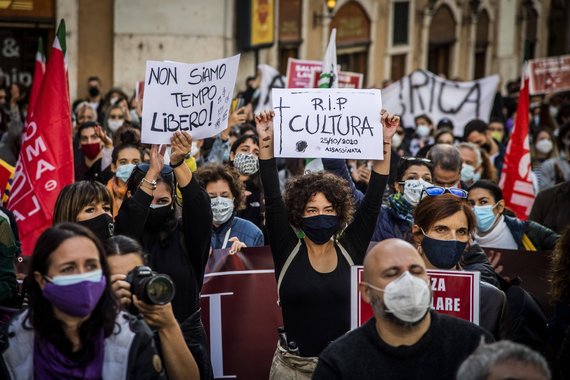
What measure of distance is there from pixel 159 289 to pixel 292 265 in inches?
44.5

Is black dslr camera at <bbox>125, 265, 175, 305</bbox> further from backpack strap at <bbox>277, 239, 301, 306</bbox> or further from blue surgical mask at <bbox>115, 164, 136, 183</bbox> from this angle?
blue surgical mask at <bbox>115, 164, 136, 183</bbox>

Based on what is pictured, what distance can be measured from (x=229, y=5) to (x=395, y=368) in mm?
15249

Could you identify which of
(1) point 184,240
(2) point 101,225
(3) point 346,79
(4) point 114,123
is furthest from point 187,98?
(3) point 346,79

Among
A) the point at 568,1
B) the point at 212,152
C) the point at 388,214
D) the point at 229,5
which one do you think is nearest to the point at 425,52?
the point at 229,5

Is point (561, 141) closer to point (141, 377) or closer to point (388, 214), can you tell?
point (388, 214)

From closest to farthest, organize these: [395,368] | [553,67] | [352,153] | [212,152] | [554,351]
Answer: [395,368] → [554,351] → [352,153] → [212,152] → [553,67]

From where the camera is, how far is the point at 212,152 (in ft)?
28.7

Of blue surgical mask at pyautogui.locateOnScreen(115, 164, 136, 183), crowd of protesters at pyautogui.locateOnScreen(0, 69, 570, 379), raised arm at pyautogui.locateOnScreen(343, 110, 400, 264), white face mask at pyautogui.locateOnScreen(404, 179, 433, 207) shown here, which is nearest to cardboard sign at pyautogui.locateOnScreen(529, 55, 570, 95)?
crowd of protesters at pyautogui.locateOnScreen(0, 69, 570, 379)

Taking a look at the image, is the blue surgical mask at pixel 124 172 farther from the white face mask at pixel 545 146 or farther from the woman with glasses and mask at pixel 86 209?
the white face mask at pixel 545 146

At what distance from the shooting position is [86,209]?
5043mm

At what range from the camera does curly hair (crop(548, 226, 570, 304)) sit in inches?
169

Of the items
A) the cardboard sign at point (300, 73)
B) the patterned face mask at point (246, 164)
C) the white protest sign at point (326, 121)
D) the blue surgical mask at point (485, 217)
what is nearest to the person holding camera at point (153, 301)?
the white protest sign at point (326, 121)

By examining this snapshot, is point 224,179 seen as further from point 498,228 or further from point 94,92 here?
A: point 94,92

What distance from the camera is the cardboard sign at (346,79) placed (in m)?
11.3
